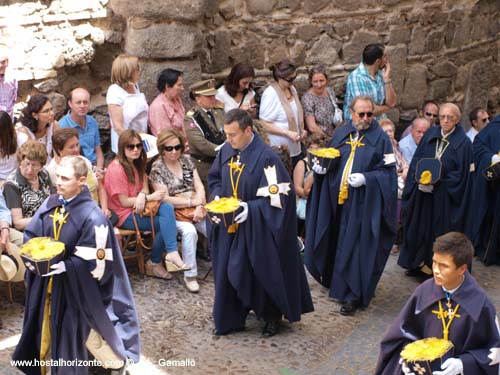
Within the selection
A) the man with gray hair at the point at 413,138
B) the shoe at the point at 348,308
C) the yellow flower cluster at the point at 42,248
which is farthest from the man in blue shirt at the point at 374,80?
the yellow flower cluster at the point at 42,248

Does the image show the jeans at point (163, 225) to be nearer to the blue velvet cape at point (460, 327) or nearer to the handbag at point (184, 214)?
the handbag at point (184, 214)

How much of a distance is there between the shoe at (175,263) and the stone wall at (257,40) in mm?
1750

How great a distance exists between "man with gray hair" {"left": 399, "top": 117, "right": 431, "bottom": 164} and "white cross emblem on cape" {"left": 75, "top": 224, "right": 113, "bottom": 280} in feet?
14.7

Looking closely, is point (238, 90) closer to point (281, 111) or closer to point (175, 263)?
point (281, 111)

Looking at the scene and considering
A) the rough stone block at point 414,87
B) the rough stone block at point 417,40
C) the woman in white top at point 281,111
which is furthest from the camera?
the rough stone block at point 414,87

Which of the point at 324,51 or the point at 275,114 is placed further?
the point at 324,51

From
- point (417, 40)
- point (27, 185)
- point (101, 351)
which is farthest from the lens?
point (417, 40)

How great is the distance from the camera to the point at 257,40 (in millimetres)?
9297

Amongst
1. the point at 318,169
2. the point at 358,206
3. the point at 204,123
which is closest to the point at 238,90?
the point at 204,123

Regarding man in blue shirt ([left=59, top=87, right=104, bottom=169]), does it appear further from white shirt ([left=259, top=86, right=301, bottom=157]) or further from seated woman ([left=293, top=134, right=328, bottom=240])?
seated woman ([left=293, top=134, right=328, bottom=240])

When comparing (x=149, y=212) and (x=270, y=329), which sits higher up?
(x=149, y=212)

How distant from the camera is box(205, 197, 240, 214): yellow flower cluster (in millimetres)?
6094

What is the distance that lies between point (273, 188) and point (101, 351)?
1728 mm

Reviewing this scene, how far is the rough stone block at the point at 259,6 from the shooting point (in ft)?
30.2
